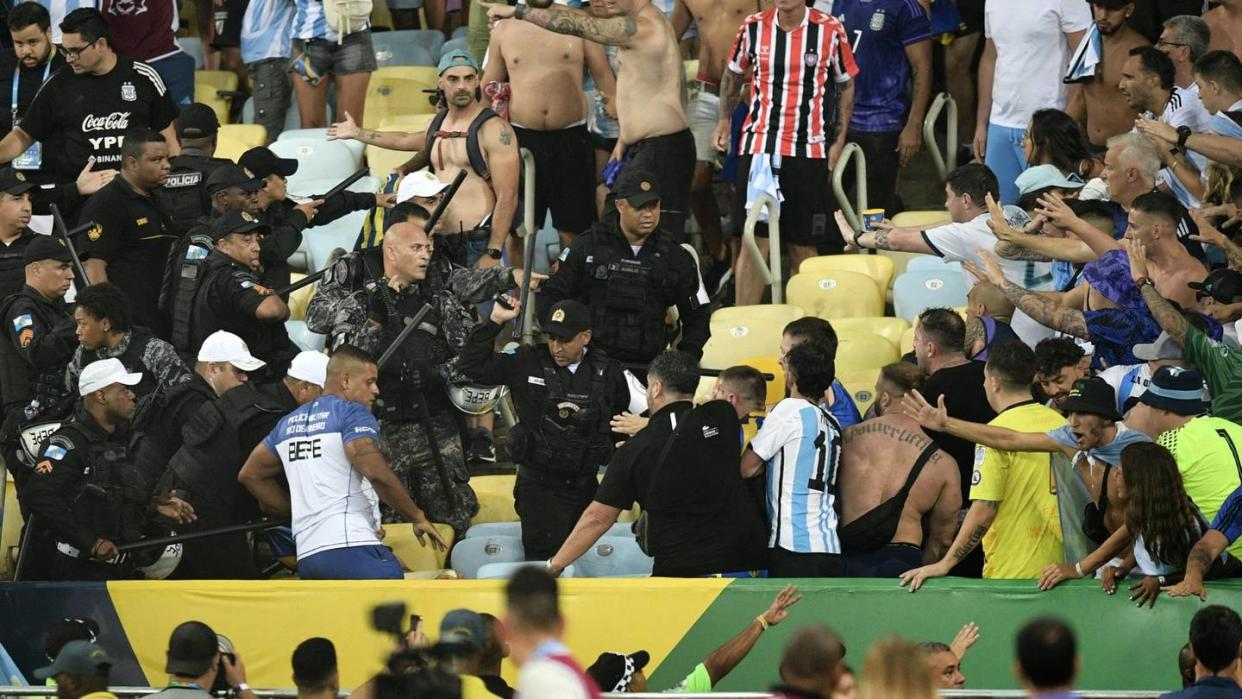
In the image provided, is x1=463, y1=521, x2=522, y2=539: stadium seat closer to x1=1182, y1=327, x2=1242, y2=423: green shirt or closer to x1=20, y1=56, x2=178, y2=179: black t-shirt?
x1=1182, y1=327, x2=1242, y2=423: green shirt

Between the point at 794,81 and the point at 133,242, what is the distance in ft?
12.9

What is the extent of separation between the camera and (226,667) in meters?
7.68

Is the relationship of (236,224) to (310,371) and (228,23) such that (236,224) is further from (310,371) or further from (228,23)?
(228,23)

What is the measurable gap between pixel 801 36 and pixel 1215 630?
6.14 meters

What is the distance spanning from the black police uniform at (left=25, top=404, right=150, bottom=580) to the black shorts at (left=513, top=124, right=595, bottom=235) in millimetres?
3712

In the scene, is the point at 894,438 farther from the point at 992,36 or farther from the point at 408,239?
the point at 992,36

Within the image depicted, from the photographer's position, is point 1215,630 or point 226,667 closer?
point 1215,630

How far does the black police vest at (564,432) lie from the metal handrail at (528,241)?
1.49 metres

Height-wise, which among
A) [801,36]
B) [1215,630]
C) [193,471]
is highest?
[801,36]

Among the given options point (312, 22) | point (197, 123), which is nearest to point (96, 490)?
point (197, 123)

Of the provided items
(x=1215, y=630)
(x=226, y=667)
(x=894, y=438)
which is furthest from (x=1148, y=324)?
(x=226, y=667)

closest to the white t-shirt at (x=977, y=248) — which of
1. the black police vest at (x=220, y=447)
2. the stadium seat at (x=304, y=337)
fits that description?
the black police vest at (x=220, y=447)

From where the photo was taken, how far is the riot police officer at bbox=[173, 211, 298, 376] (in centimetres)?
1020

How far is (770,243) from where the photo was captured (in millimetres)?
11797
